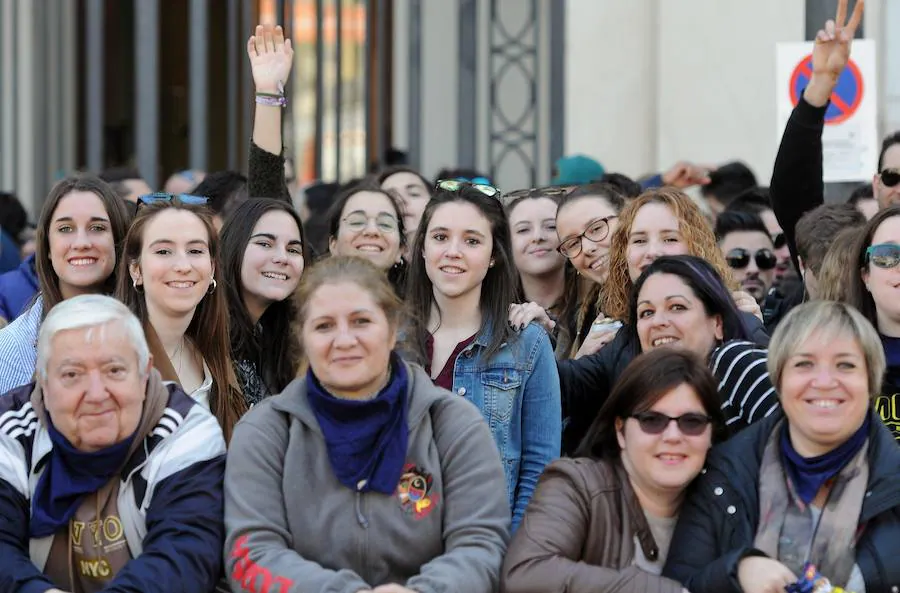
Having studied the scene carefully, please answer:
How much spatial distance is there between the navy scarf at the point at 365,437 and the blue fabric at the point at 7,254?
15.4 feet

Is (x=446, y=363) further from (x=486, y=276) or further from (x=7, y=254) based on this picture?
(x=7, y=254)

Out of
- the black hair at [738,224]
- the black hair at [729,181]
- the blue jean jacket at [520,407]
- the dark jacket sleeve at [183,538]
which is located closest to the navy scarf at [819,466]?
the blue jean jacket at [520,407]

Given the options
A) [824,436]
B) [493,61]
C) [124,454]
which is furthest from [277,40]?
[493,61]

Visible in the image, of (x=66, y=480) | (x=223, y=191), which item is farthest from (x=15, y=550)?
(x=223, y=191)

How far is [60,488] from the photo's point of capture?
4.18 meters

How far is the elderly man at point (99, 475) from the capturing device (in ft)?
13.7

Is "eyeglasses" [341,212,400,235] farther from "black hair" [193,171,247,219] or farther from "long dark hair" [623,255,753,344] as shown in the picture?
"long dark hair" [623,255,753,344]

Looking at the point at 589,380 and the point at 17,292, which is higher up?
the point at 17,292

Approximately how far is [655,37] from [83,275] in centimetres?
505

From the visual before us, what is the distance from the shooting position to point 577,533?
4.21m

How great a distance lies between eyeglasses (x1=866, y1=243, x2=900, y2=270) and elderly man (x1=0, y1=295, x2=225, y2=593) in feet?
7.09

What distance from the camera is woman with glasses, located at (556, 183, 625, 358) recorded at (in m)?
5.87

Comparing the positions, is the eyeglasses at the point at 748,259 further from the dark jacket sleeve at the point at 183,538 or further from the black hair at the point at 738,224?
the dark jacket sleeve at the point at 183,538

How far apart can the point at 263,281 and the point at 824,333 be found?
220 centimetres
